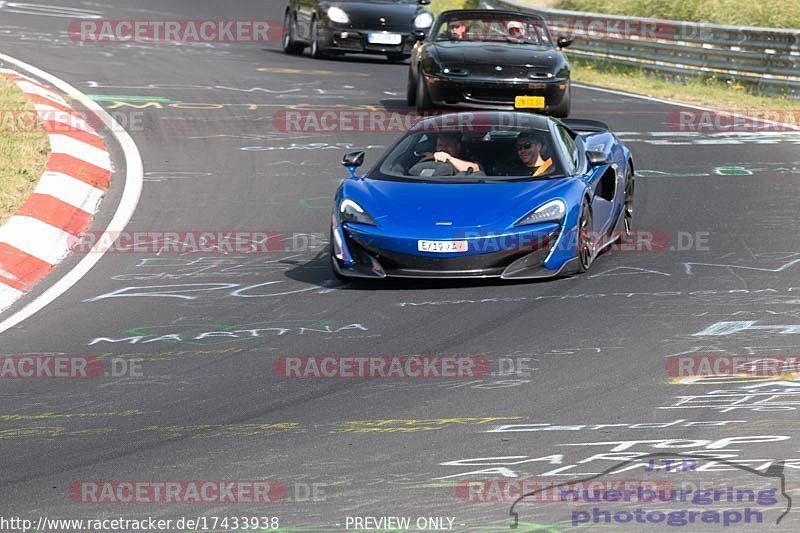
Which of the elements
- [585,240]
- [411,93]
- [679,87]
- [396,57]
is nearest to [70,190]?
[585,240]

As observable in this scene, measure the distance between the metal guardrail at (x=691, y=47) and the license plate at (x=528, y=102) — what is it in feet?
18.6

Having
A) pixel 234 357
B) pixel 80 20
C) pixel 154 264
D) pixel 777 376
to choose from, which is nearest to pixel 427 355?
pixel 234 357

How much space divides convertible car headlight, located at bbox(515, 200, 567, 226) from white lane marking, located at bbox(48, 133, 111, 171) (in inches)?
240

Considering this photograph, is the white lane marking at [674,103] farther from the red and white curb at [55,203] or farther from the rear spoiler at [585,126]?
the red and white curb at [55,203]

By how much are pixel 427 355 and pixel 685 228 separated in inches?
185

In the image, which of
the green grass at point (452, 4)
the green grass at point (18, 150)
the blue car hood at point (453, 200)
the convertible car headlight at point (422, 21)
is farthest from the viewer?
the green grass at point (452, 4)

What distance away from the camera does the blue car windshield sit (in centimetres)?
1118

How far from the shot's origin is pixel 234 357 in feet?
28.1

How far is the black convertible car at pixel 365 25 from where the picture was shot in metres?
25.0

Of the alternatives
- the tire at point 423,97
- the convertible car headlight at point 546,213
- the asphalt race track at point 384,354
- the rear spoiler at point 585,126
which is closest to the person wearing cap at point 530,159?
the convertible car headlight at point 546,213

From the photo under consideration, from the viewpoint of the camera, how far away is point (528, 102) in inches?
717

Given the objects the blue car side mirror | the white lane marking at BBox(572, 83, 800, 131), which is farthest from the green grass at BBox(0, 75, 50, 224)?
the white lane marking at BBox(572, 83, 800, 131)

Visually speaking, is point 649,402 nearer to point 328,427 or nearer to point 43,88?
point 328,427

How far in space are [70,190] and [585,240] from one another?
17.4ft
